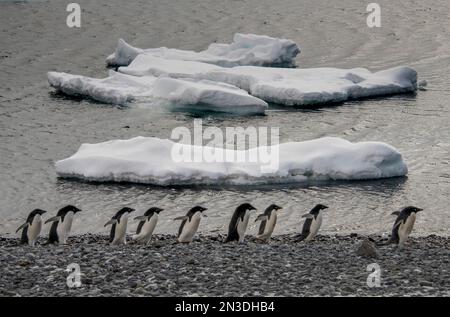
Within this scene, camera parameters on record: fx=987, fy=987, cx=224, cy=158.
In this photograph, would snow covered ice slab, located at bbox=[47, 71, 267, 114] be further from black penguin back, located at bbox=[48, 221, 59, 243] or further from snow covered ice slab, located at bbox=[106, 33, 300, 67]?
black penguin back, located at bbox=[48, 221, 59, 243]

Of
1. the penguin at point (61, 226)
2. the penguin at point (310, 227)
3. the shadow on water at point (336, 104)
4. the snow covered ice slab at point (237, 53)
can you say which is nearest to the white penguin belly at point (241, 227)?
the penguin at point (310, 227)

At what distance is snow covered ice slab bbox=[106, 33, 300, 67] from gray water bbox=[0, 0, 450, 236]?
1.06m

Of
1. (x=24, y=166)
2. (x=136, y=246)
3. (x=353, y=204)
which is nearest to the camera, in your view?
(x=136, y=246)

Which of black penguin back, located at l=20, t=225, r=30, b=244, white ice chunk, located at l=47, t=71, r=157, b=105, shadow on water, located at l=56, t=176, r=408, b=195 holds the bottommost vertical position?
black penguin back, located at l=20, t=225, r=30, b=244

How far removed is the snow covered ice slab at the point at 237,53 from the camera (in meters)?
32.0

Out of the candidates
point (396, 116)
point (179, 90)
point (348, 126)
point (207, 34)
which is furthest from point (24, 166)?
point (207, 34)

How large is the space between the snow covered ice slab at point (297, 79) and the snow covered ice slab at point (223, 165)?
6.69 m

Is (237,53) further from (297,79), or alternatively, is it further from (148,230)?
(148,230)

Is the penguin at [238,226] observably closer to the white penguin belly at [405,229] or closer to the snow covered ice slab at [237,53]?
the white penguin belly at [405,229]

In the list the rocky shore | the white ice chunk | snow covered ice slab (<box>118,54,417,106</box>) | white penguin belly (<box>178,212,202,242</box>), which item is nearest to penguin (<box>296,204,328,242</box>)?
the rocky shore

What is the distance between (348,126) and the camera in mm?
25281

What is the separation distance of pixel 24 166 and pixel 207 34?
18.4 metres

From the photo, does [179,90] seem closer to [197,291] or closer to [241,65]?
[241,65]

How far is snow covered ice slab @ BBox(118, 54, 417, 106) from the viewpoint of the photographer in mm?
27719
